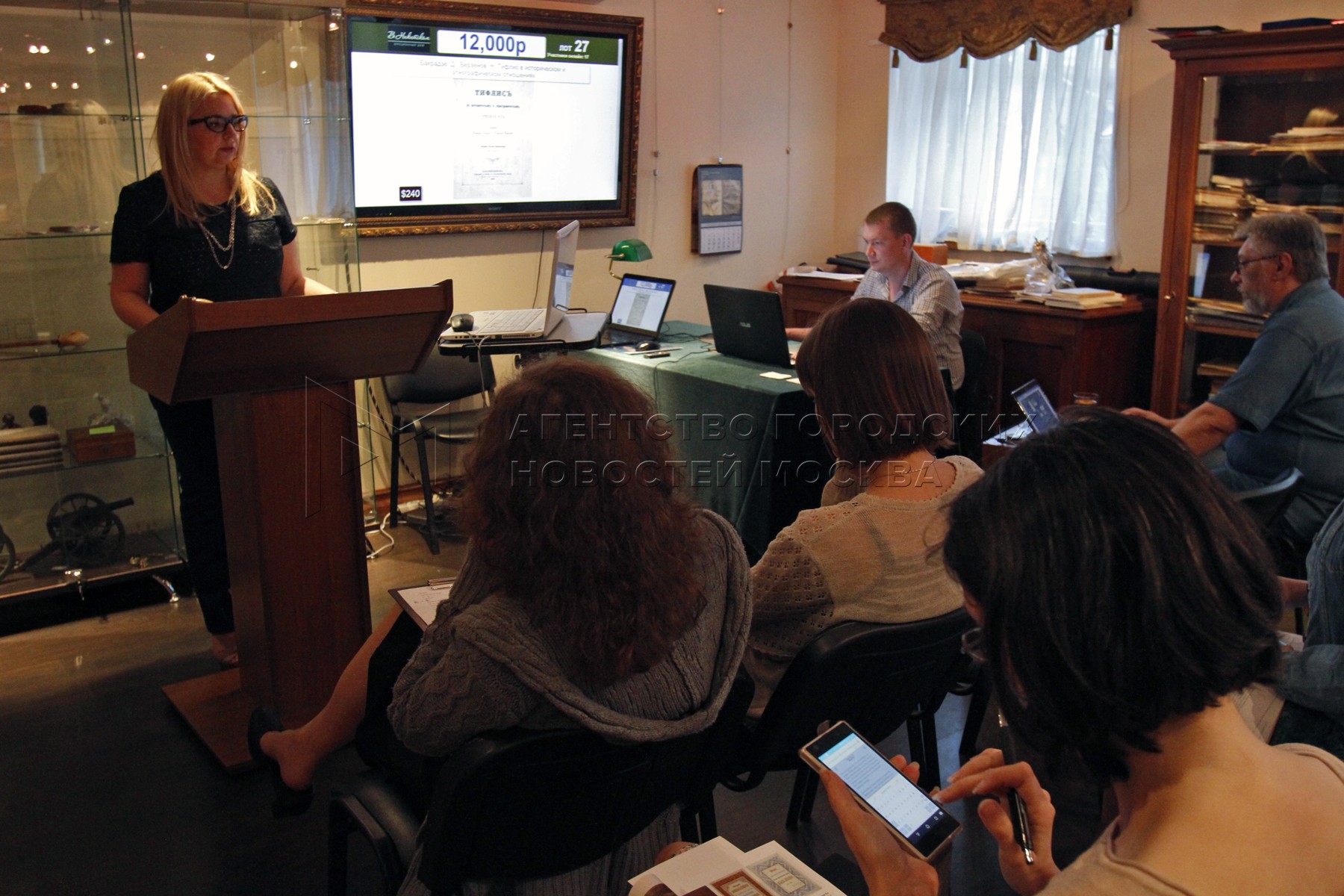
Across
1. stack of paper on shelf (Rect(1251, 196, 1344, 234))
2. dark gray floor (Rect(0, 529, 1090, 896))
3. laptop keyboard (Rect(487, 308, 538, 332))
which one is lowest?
dark gray floor (Rect(0, 529, 1090, 896))

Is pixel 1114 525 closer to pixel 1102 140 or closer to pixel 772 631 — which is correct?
pixel 772 631

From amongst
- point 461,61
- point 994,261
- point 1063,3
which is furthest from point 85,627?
point 1063,3

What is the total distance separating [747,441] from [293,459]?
154 centimetres

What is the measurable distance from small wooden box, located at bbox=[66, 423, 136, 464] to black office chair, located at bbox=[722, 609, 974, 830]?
103 inches

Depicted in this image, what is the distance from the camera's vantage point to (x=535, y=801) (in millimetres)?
1376

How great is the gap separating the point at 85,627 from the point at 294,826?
1.52 metres

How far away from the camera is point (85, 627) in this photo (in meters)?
3.48

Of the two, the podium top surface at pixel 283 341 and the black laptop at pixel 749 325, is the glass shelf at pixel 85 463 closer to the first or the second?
the podium top surface at pixel 283 341

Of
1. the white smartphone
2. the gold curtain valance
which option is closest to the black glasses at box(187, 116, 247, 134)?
the white smartphone

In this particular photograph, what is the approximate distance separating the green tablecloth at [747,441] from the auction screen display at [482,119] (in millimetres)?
1360

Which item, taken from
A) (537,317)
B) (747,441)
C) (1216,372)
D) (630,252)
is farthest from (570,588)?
(1216,372)

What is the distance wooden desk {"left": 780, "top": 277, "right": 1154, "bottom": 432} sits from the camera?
4480mm

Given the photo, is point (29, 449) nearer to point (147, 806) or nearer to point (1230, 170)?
point (147, 806)

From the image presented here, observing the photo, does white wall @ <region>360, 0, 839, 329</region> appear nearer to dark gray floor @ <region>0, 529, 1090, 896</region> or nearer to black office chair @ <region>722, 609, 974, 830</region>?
dark gray floor @ <region>0, 529, 1090, 896</region>
